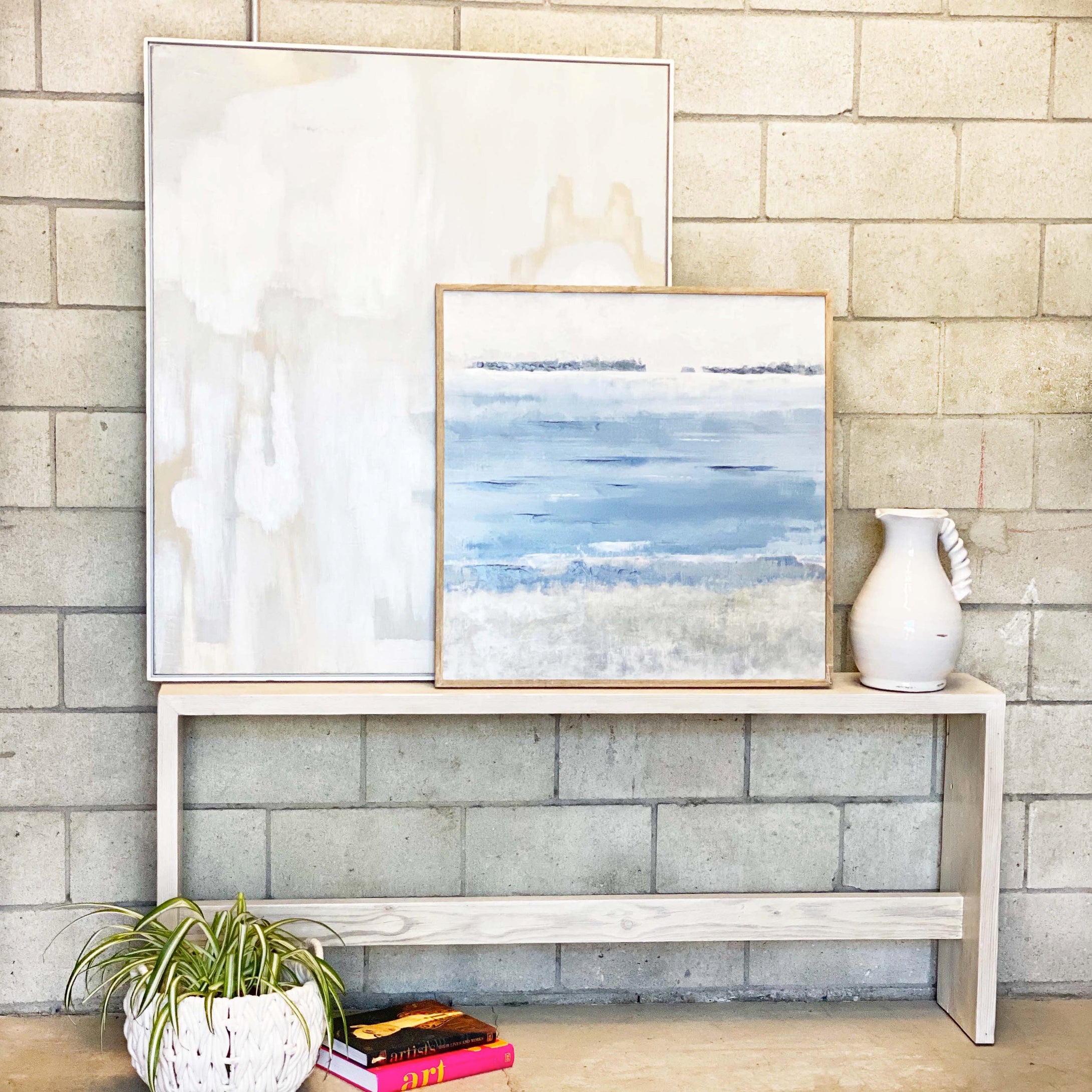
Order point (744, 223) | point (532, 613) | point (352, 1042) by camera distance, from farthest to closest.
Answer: point (744, 223) < point (532, 613) < point (352, 1042)

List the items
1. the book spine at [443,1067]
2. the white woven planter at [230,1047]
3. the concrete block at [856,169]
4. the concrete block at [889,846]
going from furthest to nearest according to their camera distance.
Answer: the concrete block at [889,846]
the concrete block at [856,169]
the book spine at [443,1067]
the white woven planter at [230,1047]

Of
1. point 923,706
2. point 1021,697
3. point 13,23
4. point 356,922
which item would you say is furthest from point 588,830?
point 13,23

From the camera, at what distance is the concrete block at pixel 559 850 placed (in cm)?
221

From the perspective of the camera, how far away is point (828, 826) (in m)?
2.26

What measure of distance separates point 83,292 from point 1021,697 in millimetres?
1858

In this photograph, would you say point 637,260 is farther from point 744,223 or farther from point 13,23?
point 13,23

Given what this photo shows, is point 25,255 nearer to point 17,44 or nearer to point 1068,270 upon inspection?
point 17,44

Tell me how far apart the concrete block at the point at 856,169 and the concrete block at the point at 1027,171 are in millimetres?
44

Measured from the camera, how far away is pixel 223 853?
2.16 meters

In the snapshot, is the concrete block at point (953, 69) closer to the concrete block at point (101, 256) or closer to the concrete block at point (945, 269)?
the concrete block at point (945, 269)

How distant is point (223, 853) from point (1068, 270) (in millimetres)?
1878

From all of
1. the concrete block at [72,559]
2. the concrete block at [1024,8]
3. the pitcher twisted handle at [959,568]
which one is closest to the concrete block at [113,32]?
the concrete block at [72,559]

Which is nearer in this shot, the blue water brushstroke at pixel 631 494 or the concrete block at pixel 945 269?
the blue water brushstroke at pixel 631 494

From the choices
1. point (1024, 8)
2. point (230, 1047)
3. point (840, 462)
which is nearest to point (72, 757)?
point (230, 1047)
